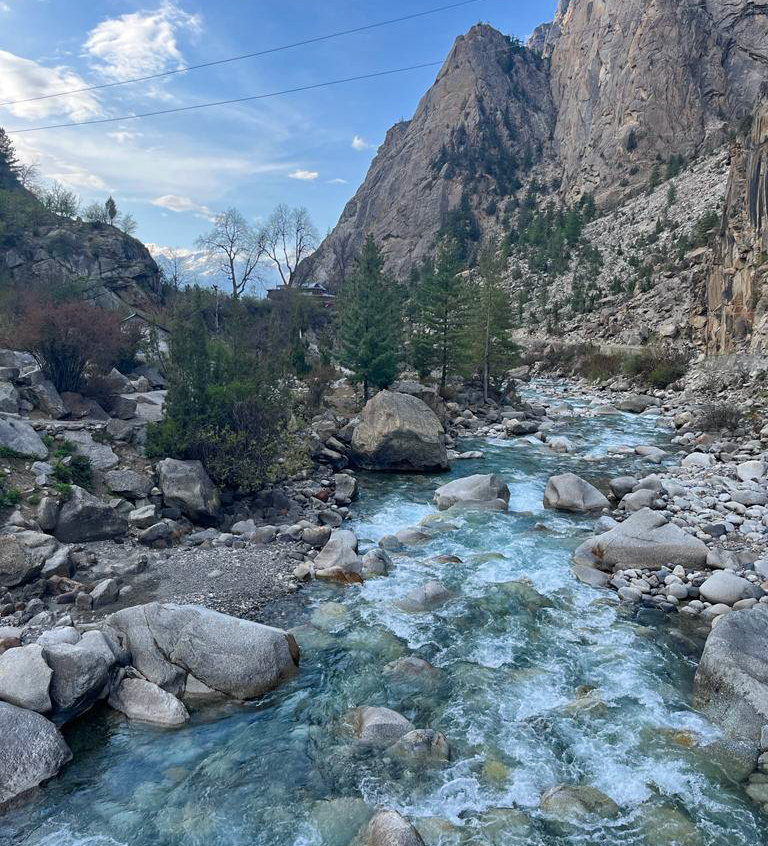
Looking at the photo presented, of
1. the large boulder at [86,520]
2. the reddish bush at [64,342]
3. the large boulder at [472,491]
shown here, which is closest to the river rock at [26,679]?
the large boulder at [86,520]

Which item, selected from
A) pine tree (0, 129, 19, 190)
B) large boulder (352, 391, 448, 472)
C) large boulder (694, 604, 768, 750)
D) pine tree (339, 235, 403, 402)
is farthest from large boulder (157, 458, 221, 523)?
pine tree (0, 129, 19, 190)

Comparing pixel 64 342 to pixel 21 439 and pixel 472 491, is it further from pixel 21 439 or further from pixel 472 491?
pixel 472 491

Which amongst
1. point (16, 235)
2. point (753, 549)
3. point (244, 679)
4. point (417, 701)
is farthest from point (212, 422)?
point (16, 235)

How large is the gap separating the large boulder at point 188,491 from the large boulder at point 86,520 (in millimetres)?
1253

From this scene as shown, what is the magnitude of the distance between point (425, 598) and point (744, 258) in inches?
1039

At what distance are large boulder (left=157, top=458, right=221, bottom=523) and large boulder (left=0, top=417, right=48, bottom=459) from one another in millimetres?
2413

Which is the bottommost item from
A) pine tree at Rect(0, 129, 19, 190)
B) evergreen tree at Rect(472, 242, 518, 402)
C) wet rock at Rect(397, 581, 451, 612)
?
wet rock at Rect(397, 581, 451, 612)

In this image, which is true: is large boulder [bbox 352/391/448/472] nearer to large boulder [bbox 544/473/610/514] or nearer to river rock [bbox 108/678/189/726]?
large boulder [bbox 544/473/610/514]

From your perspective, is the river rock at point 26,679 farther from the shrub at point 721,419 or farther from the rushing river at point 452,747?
the shrub at point 721,419

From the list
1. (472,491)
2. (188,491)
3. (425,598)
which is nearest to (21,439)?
(188,491)

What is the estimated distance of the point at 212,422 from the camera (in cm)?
1416

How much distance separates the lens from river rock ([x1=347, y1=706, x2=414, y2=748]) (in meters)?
6.65

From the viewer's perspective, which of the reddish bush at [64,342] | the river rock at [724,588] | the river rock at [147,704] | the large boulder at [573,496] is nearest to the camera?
the river rock at [147,704]

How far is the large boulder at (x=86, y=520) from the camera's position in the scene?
1077 centimetres
